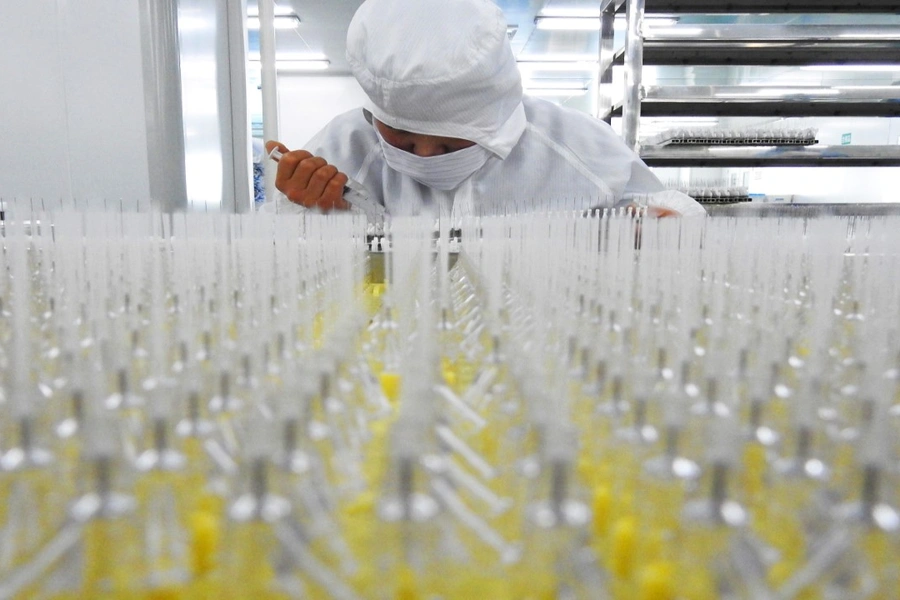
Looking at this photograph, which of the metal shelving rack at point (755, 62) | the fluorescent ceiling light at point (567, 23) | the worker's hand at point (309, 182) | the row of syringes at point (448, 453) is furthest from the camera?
the fluorescent ceiling light at point (567, 23)

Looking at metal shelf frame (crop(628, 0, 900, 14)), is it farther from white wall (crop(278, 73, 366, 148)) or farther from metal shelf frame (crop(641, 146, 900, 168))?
white wall (crop(278, 73, 366, 148))

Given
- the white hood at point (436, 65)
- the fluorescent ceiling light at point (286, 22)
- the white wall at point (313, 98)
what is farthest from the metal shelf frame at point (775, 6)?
the white wall at point (313, 98)

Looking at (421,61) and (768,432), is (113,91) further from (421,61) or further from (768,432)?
(768,432)

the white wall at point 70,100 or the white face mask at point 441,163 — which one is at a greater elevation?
the white wall at point 70,100

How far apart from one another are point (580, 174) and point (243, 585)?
1.46m

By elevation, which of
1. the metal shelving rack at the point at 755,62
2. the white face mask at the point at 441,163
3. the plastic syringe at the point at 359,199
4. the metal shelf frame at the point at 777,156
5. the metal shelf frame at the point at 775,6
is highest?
the metal shelf frame at the point at 775,6

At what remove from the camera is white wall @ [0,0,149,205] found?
182cm

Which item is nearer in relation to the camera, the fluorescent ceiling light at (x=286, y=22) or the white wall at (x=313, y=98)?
the fluorescent ceiling light at (x=286, y=22)

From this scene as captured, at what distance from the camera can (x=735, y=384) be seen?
318mm

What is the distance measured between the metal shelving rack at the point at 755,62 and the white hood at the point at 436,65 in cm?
125

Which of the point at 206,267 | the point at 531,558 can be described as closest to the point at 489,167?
the point at 206,267

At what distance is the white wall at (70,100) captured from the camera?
5.98 feet

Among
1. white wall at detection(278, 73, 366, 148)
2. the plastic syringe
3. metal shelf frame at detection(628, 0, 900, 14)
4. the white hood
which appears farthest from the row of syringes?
white wall at detection(278, 73, 366, 148)

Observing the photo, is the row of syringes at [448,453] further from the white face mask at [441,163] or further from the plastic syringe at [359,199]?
the plastic syringe at [359,199]
